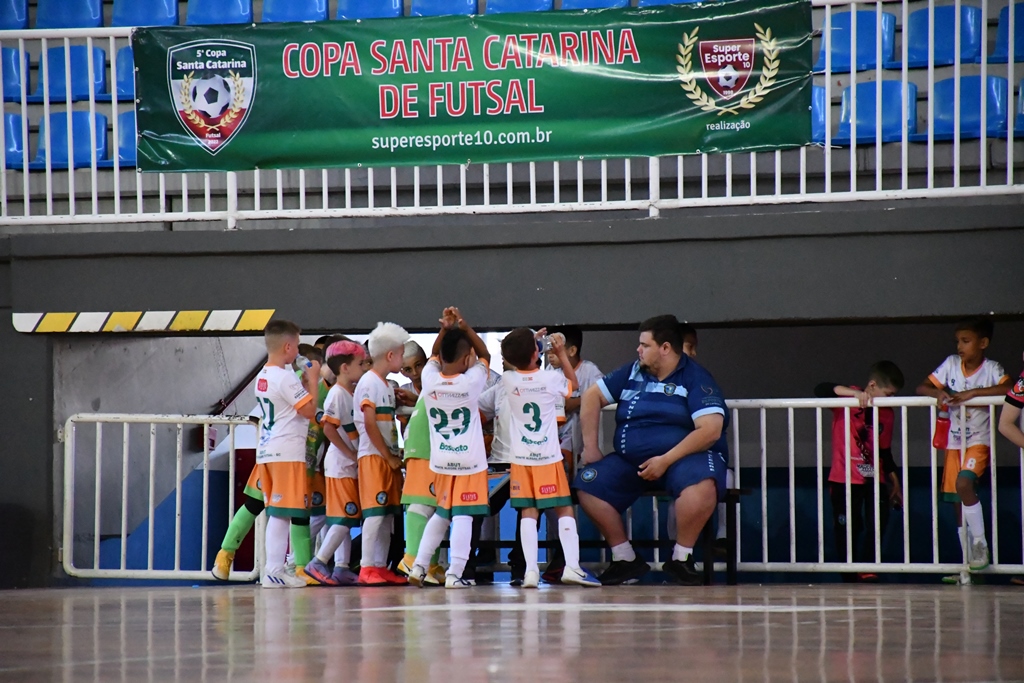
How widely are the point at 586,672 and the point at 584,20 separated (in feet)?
19.0

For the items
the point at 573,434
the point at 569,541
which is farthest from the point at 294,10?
the point at 569,541

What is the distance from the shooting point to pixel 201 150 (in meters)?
8.66

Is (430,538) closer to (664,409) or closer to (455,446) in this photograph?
(455,446)

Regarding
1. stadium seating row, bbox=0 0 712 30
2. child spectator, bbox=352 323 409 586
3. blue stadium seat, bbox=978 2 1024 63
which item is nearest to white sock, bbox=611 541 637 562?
child spectator, bbox=352 323 409 586

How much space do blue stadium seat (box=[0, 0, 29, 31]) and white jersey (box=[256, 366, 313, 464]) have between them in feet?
16.1

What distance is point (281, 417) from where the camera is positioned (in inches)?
298

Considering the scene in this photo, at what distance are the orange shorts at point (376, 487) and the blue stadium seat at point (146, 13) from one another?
189 inches

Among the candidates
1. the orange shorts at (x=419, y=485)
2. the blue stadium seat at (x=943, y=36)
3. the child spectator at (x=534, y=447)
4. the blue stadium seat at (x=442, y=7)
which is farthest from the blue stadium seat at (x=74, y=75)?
the blue stadium seat at (x=943, y=36)

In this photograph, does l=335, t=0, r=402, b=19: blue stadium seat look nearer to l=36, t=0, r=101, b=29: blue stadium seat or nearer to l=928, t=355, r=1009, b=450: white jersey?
Answer: l=36, t=0, r=101, b=29: blue stadium seat

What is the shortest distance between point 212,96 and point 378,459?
115 inches

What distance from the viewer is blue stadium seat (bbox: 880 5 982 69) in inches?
358

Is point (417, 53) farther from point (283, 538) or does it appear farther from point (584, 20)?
point (283, 538)

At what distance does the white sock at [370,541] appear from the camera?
757 centimetres

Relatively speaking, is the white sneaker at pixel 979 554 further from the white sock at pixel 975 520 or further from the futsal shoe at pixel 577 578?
the futsal shoe at pixel 577 578
